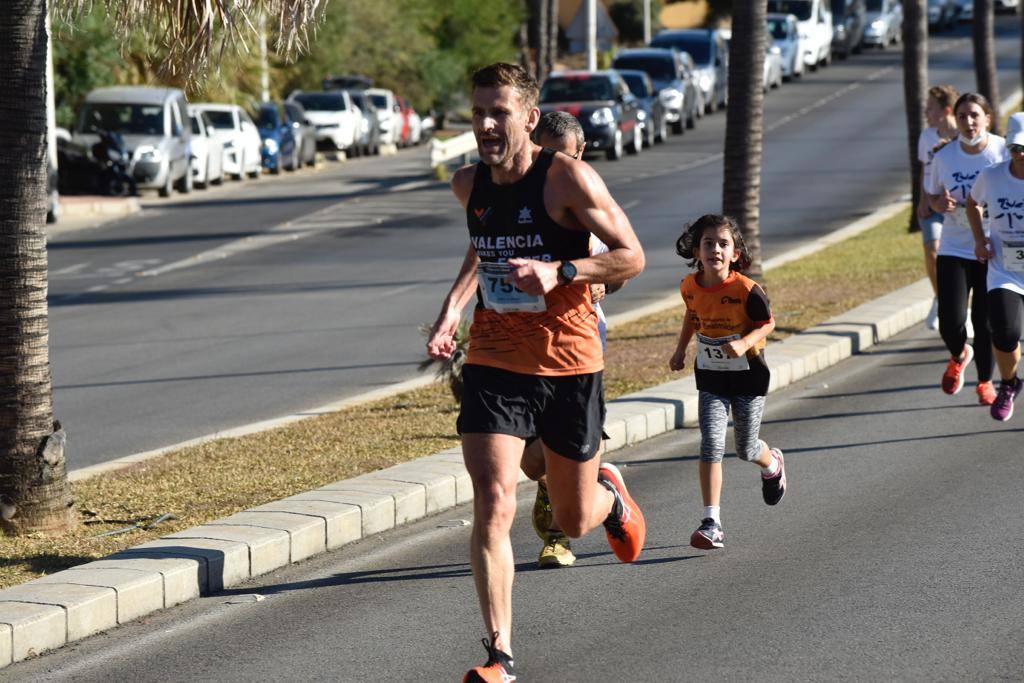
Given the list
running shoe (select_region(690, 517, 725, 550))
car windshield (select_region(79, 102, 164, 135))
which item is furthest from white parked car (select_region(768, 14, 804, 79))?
running shoe (select_region(690, 517, 725, 550))

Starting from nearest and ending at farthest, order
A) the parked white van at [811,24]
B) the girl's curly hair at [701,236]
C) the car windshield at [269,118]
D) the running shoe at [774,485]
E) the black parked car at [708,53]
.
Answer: the girl's curly hair at [701,236], the running shoe at [774,485], the car windshield at [269,118], the black parked car at [708,53], the parked white van at [811,24]

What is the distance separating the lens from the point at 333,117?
156ft

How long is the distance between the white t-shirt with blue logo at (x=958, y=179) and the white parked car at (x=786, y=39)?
43777mm

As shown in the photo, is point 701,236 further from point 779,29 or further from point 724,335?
point 779,29

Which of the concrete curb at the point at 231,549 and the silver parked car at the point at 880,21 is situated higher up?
the silver parked car at the point at 880,21

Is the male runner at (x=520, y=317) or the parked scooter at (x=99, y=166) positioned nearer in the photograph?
the male runner at (x=520, y=317)

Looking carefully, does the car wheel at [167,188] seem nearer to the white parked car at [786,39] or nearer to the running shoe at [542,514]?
the white parked car at [786,39]

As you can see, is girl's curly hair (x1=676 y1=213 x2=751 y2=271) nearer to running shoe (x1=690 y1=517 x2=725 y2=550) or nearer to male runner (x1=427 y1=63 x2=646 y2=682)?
running shoe (x1=690 y1=517 x2=725 y2=550)

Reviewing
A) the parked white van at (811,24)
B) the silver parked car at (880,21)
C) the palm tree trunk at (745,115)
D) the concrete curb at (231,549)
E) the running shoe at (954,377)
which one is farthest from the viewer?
the silver parked car at (880,21)

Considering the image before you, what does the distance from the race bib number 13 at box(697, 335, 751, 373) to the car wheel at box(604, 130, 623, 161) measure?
99.6 ft

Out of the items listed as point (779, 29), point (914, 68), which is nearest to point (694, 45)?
point (779, 29)

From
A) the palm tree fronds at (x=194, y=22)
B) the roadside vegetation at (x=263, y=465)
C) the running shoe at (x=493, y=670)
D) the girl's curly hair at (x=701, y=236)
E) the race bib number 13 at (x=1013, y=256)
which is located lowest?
the roadside vegetation at (x=263, y=465)

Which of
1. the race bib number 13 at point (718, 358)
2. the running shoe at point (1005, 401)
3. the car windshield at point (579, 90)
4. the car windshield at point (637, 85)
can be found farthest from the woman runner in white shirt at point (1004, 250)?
the car windshield at point (637, 85)

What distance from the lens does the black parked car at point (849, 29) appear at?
65750 mm
